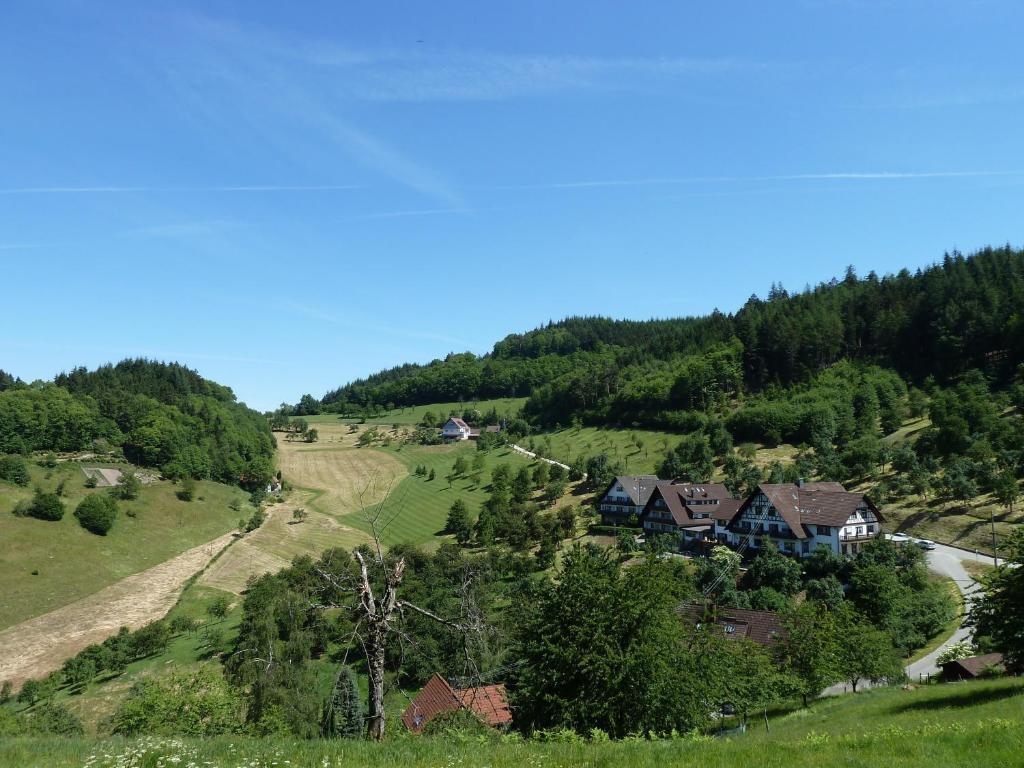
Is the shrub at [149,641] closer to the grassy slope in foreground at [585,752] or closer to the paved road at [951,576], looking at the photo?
the grassy slope in foreground at [585,752]

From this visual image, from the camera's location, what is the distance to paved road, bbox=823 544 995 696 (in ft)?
117

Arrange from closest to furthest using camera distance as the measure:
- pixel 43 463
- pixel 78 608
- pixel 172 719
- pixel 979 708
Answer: pixel 979 708 < pixel 172 719 < pixel 78 608 < pixel 43 463

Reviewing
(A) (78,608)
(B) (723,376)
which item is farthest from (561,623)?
(B) (723,376)

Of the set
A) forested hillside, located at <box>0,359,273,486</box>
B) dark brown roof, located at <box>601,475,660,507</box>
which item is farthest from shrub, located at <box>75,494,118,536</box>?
dark brown roof, located at <box>601,475,660,507</box>

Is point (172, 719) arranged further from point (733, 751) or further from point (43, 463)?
point (43, 463)

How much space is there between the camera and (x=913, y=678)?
34.1m

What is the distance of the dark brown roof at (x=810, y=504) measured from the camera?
55.7 meters

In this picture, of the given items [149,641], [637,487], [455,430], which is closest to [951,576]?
[637,487]

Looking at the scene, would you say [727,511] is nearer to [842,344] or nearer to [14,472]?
[842,344]

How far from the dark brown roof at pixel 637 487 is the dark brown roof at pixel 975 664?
Result: 47615 mm

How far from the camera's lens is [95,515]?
7831cm

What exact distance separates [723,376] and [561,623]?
10728 centimetres

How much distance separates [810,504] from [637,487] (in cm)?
2446

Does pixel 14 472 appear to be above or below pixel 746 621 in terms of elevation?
above
